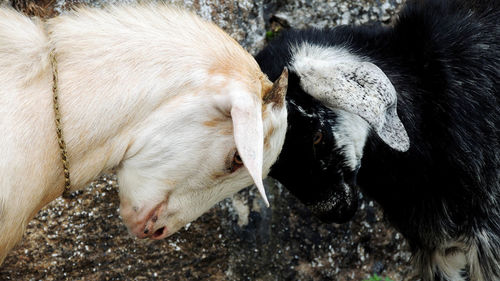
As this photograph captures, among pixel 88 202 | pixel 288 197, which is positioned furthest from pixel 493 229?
pixel 88 202

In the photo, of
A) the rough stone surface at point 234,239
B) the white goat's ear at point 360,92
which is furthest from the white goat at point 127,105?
the rough stone surface at point 234,239

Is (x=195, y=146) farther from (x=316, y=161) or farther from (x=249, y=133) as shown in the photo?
(x=316, y=161)

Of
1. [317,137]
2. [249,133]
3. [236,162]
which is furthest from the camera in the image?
[317,137]

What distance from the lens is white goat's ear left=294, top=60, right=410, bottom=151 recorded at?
2.63 m

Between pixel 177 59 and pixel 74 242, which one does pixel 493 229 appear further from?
pixel 74 242

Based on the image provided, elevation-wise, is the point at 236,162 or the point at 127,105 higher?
the point at 127,105

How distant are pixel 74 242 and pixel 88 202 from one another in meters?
0.23

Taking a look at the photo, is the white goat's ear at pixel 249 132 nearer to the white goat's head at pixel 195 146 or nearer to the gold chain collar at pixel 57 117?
the white goat's head at pixel 195 146

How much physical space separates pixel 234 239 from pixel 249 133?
1.96 meters

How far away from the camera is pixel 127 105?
7.48ft

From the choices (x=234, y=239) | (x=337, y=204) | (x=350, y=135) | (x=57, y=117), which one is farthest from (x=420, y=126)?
(x=57, y=117)

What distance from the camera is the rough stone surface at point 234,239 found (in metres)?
3.57

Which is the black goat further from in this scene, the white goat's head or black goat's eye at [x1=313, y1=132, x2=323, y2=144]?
the white goat's head

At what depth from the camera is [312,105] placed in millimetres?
2916
